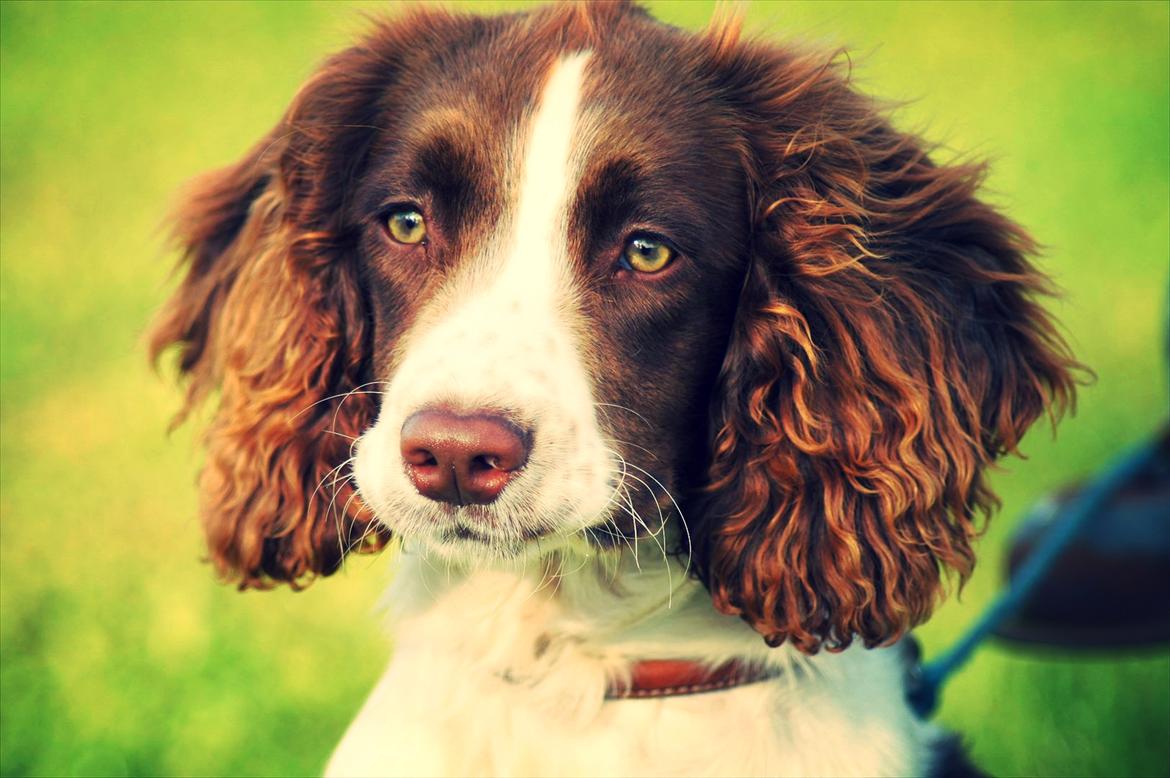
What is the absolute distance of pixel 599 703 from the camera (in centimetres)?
299

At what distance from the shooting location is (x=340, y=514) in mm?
3146

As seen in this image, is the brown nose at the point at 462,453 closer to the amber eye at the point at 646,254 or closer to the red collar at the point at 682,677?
the amber eye at the point at 646,254

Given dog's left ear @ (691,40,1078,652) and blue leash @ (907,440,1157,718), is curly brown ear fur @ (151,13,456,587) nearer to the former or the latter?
dog's left ear @ (691,40,1078,652)

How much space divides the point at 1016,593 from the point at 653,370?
1671 millimetres

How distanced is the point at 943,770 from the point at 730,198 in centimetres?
143

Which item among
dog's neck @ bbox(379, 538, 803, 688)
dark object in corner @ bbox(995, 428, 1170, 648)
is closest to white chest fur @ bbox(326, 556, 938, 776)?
dog's neck @ bbox(379, 538, 803, 688)

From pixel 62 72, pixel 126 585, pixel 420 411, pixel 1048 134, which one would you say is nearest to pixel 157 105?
pixel 62 72

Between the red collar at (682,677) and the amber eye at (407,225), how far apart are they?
1.03m

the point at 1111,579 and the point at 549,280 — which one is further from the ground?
the point at 549,280

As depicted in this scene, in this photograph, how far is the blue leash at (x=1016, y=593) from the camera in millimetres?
3547

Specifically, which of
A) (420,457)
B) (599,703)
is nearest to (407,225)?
(420,457)

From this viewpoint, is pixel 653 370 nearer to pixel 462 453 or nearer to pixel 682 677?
pixel 462 453

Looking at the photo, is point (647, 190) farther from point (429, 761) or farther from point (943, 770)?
point (943, 770)

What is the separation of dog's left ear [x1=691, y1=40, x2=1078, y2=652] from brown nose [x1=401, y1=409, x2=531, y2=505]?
0.60 meters
